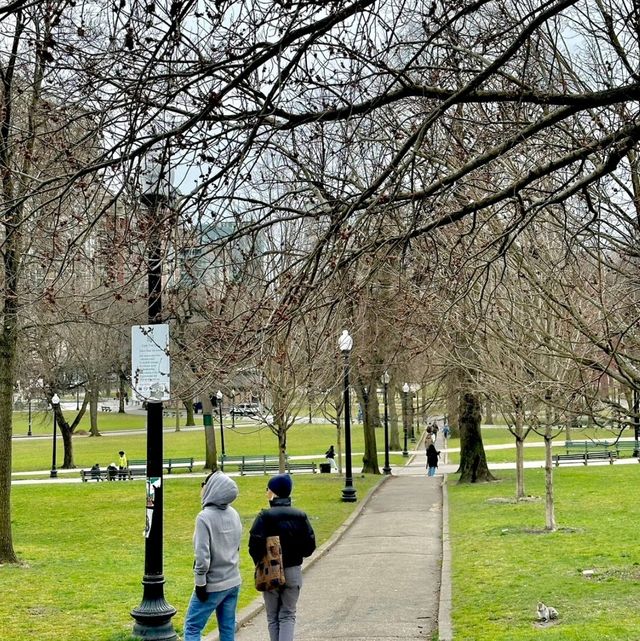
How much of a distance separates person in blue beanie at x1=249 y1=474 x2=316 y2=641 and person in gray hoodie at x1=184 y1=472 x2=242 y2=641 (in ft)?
0.75

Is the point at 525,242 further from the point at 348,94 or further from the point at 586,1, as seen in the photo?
the point at 348,94

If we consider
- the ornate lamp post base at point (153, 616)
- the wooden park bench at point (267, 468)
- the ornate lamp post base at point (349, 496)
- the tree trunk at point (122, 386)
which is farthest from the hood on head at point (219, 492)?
the tree trunk at point (122, 386)

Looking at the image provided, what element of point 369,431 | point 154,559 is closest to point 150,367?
point 154,559

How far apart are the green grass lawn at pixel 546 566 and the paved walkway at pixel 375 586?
37 centimetres

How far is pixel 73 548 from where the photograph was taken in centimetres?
1772

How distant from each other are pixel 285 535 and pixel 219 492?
70 cm

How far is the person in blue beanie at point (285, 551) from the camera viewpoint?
8.06 meters

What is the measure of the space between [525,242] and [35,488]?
76.5 feet

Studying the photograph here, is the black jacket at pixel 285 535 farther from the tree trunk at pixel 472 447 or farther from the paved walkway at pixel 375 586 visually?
the tree trunk at pixel 472 447

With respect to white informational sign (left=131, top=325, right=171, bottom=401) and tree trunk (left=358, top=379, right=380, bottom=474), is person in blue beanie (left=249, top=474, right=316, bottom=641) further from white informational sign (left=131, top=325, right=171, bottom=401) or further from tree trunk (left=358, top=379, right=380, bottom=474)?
tree trunk (left=358, top=379, right=380, bottom=474)

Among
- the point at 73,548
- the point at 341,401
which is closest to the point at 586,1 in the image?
the point at 73,548

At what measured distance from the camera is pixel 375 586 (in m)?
12.6

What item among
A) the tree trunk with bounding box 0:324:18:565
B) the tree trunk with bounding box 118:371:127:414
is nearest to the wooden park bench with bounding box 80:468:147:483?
the tree trunk with bounding box 118:371:127:414

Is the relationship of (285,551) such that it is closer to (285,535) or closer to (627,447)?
(285,535)
